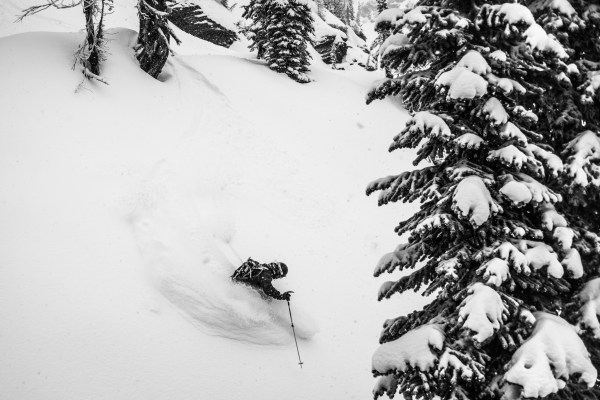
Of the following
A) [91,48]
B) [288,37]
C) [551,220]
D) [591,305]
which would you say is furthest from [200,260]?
[288,37]

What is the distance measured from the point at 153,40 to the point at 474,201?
17154mm

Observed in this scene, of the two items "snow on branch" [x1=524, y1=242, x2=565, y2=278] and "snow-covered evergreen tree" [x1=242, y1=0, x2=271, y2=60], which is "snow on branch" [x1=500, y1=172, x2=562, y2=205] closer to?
"snow on branch" [x1=524, y1=242, x2=565, y2=278]

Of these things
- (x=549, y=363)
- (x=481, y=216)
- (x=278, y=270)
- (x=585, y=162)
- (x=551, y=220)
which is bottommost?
(x=278, y=270)

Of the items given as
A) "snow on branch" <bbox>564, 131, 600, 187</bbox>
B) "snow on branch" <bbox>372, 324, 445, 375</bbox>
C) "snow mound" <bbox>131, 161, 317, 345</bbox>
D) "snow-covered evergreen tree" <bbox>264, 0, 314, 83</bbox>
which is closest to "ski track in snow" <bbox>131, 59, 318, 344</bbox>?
"snow mound" <bbox>131, 161, 317, 345</bbox>

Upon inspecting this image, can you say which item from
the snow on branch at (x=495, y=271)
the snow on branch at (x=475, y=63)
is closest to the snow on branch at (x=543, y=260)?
the snow on branch at (x=495, y=271)

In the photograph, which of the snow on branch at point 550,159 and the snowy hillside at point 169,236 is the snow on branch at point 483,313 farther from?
the snowy hillside at point 169,236

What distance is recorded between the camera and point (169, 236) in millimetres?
11789

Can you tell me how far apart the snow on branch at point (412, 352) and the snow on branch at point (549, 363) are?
935mm

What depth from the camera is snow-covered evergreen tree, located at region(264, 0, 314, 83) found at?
80.8ft

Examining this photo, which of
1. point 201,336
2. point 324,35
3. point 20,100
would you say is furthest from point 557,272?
point 324,35

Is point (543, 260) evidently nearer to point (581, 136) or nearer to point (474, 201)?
point (474, 201)

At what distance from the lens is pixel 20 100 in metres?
13.9

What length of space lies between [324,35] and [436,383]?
47875 millimetres

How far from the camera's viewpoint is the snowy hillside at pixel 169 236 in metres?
9.23
